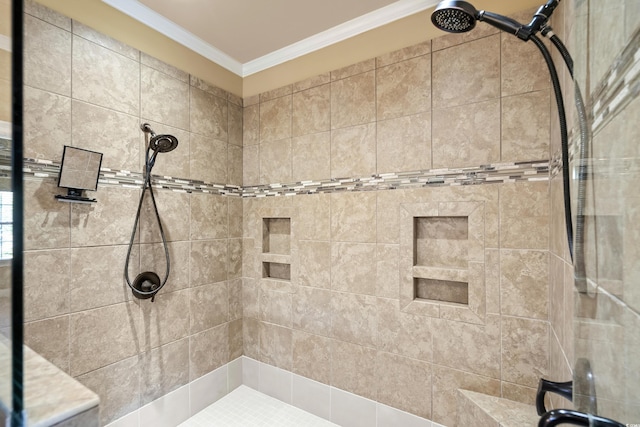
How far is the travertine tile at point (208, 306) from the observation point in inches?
79.6

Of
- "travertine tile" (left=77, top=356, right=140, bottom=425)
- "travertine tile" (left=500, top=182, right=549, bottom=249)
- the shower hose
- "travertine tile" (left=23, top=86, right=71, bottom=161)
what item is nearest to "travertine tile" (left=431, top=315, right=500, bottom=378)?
"travertine tile" (left=500, top=182, right=549, bottom=249)

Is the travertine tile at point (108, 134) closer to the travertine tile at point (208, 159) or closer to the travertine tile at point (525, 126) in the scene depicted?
the travertine tile at point (208, 159)

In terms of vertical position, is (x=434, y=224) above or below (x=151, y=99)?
below

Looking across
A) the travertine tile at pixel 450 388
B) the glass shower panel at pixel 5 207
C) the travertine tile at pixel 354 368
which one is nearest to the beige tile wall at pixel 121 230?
the travertine tile at pixel 354 368

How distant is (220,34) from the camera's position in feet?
6.50

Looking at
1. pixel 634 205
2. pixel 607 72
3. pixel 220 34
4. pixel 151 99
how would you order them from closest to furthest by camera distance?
1. pixel 634 205
2. pixel 607 72
3. pixel 151 99
4. pixel 220 34

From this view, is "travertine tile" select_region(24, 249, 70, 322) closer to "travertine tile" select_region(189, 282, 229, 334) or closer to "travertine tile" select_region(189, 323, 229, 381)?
"travertine tile" select_region(189, 282, 229, 334)

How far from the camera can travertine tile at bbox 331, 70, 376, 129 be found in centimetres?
183

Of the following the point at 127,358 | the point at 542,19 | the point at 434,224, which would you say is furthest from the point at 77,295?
the point at 542,19

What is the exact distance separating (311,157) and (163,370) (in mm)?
1764

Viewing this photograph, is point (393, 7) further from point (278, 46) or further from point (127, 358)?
point (127, 358)

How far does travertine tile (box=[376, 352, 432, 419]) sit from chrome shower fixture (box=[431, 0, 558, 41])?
1.64 meters

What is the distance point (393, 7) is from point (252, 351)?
2.70m

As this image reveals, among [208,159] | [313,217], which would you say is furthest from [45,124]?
[313,217]
